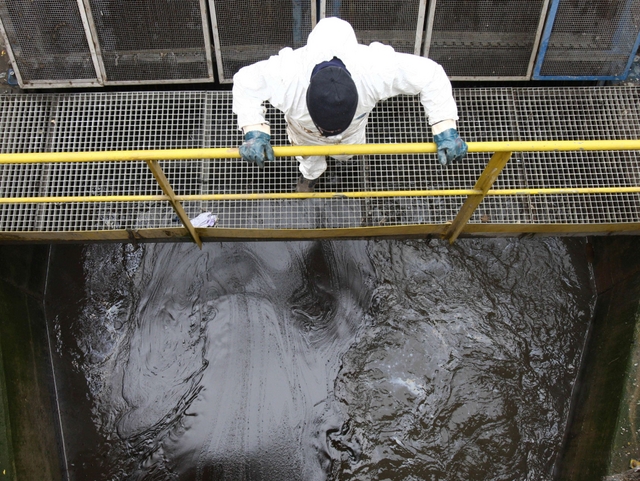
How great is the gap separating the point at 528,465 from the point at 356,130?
301 centimetres

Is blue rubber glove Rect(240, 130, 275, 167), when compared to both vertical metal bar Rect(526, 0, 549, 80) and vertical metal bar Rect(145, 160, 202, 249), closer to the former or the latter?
vertical metal bar Rect(145, 160, 202, 249)

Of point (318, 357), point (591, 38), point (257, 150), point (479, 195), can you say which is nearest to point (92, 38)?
point (257, 150)

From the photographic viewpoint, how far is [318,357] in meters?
3.98

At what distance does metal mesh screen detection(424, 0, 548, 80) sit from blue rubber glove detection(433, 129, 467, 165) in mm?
1647

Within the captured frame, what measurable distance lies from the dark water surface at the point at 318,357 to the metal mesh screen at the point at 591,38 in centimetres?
158

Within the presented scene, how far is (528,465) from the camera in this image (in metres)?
3.85

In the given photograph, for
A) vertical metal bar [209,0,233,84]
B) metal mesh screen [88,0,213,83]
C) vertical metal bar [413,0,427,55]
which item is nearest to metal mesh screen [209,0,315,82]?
vertical metal bar [209,0,233,84]

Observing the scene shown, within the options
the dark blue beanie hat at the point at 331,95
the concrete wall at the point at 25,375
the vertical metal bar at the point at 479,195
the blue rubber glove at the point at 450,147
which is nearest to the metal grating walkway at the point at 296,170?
the vertical metal bar at the point at 479,195

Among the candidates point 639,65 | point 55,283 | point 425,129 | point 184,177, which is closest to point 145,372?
point 55,283

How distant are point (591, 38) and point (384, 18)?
1.84m

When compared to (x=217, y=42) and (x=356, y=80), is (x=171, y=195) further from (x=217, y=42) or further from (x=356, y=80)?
(x=217, y=42)

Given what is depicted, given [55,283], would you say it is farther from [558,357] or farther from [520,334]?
[558,357]

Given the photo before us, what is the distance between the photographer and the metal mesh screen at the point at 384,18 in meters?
3.97

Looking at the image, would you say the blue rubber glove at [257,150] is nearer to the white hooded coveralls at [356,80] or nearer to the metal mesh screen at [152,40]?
the white hooded coveralls at [356,80]
